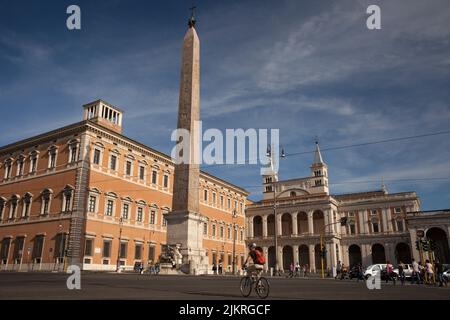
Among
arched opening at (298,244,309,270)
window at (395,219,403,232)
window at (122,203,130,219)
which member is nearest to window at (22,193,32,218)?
window at (122,203,130,219)

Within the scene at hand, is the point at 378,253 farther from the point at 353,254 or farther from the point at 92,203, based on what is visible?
the point at 92,203

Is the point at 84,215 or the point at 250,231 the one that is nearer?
the point at 84,215

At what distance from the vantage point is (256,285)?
25.0 ft

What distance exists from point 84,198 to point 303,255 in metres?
34.6

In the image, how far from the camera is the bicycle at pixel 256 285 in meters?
7.67

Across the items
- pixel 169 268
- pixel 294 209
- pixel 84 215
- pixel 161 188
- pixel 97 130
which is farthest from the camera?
pixel 294 209

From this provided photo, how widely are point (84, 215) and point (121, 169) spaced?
19.9 feet

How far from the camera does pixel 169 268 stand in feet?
61.7

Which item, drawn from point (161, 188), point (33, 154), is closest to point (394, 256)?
point (161, 188)

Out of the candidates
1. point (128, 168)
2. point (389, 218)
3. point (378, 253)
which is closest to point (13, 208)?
point (128, 168)

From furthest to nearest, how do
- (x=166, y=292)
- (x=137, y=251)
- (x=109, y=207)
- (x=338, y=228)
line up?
Result: (x=338, y=228), (x=137, y=251), (x=109, y=207), (x=166, y=292)

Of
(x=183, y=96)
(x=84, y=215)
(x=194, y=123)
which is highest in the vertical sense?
(x=183, y=96)

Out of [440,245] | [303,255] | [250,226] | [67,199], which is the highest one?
[250,226]
